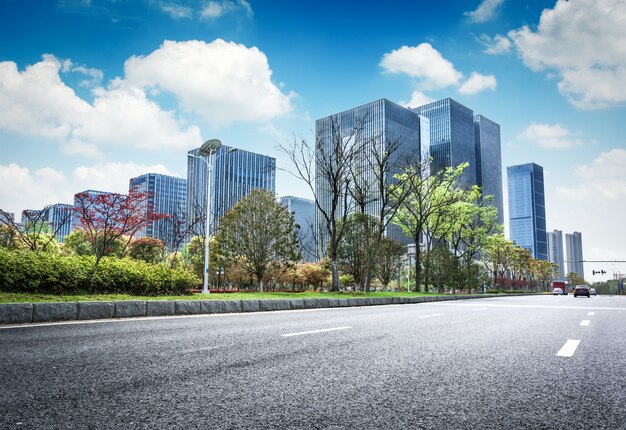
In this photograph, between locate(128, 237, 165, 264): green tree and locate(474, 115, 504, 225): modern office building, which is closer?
locate(128, 237, 165, 264): green tree

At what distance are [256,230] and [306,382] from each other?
2321 centimetres

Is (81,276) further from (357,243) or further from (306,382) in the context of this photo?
(357,243)

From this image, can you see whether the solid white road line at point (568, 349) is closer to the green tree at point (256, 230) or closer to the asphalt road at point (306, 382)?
the asphalt road at point (306, 382)

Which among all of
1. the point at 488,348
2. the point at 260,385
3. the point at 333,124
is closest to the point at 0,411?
the point at 260,385

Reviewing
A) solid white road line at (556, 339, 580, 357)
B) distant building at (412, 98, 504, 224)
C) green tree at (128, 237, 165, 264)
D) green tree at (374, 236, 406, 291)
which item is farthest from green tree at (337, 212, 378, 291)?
distant building at (412, 98, 504, 224)

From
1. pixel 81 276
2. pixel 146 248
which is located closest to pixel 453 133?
pixel 146 248

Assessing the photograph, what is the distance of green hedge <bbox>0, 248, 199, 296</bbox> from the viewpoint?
1195cm

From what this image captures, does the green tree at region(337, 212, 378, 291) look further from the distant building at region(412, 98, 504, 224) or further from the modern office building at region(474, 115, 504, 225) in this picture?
the modern office building at region(474, 115, 504, 225)

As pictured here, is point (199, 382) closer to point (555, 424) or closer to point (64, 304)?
point (555, 424)

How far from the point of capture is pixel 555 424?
295cm

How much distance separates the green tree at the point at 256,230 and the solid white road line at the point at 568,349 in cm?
2074

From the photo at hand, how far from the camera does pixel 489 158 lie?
538ft

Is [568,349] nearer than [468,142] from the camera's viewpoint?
Yes

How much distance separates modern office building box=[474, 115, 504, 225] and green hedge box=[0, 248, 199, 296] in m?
155
